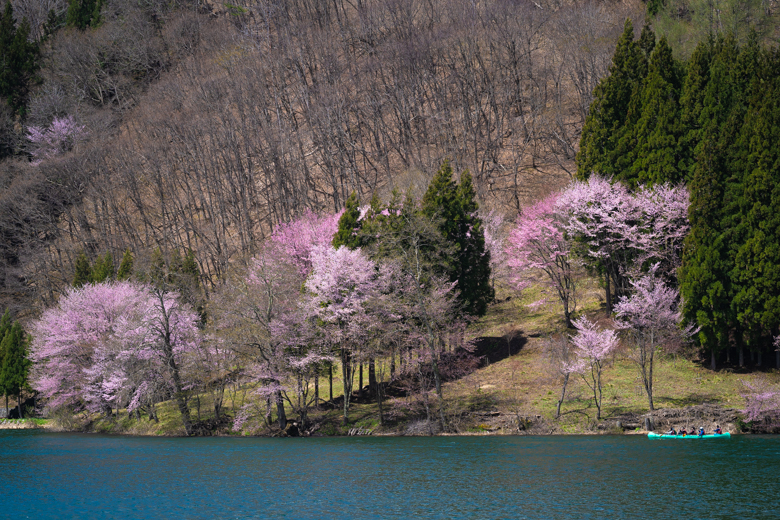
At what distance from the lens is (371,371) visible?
48656 mm

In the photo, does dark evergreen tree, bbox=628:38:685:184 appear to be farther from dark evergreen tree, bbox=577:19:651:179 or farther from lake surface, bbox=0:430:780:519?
lake surface, bbox=0:430:780:519

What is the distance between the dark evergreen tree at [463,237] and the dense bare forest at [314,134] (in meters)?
12.8

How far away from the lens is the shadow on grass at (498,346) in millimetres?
50094

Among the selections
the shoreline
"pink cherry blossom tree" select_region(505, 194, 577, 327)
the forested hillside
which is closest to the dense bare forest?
the forested hillside

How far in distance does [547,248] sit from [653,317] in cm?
1218

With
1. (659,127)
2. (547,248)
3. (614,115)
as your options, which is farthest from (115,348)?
(659,127)

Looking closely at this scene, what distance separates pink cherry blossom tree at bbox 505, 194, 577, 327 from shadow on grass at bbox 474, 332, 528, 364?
4225mm

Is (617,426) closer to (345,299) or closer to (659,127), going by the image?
(345,299)

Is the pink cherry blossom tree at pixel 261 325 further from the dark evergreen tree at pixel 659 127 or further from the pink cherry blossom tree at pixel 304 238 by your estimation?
the dark evergreen tree at pixel 659 127

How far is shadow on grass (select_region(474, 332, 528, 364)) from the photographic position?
5009 centimetres

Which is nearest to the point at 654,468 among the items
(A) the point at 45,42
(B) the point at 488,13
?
(B) the point at 488,13

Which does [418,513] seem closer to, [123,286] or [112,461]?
[112,461]

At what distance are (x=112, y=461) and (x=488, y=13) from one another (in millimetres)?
74044

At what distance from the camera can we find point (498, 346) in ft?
169
